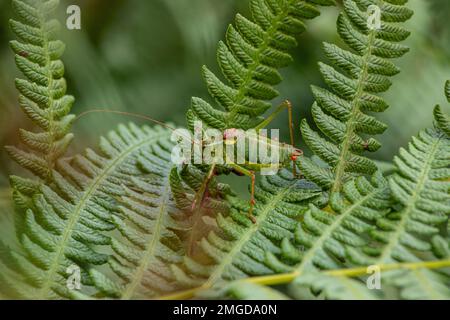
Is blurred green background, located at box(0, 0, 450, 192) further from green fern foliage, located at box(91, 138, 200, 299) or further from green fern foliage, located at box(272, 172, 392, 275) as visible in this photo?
green fern foliage, located at box(272, 172, 392, 275)

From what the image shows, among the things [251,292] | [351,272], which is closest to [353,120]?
[351,272]

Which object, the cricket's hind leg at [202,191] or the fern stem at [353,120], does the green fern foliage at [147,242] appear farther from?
the fern stem at [353,120]

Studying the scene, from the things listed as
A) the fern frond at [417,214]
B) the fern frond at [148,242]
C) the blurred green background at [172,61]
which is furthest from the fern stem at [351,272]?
the blurred green background at [172,61]

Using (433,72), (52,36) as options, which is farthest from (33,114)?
(433,72)

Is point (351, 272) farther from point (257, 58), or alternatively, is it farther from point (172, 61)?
point (172, 61)

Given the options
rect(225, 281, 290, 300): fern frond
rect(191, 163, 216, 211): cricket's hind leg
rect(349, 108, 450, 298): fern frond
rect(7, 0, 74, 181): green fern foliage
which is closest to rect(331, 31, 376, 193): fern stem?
rect(349, 108, 450, 298): fern frond
